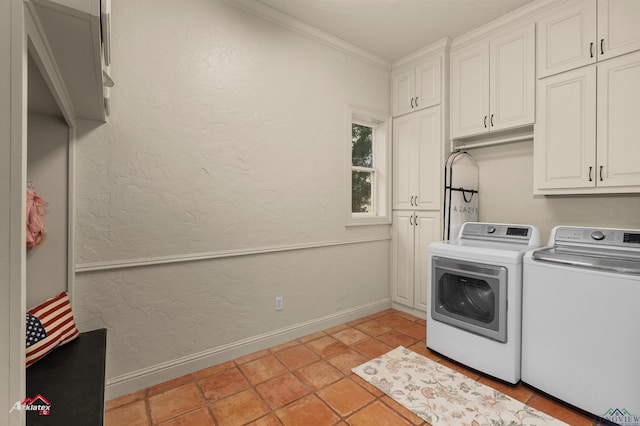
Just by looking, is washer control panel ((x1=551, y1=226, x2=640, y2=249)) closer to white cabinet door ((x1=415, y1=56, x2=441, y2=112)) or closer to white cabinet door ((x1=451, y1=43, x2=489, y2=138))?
white cabinet door ((x1=451, y1=43, x2=489, y2=138))

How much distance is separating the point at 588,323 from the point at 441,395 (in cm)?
97

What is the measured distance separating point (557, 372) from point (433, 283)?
94 centimetres

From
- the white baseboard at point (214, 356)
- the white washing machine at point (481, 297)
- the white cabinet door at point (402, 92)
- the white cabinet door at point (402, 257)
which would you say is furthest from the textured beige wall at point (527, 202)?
the white baseboard at point (214, 356)

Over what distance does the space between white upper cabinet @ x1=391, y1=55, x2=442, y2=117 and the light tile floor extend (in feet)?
8.08

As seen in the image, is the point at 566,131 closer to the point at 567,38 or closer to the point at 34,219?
the point at 567,38

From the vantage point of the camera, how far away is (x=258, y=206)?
2.52 meters

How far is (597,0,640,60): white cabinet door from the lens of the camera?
79.5 inches

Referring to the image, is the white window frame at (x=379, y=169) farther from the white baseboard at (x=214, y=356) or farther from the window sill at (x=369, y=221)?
the white baseboard at (x=214, y=356)

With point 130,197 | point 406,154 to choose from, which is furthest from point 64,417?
point 406,154

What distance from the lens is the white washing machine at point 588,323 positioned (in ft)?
5.34

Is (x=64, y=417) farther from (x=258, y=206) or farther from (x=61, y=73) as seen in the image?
(x=258, y=206)

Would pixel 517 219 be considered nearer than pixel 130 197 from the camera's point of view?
No

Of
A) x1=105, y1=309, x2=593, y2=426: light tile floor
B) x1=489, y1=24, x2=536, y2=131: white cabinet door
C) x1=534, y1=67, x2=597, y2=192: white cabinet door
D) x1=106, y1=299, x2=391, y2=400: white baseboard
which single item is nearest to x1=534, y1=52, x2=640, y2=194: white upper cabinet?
x1=534, y1=67, x2=597, y2=192: white cabinet door

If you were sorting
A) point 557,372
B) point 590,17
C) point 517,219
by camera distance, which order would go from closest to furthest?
point 557,372
point 590,17
point 517,219
